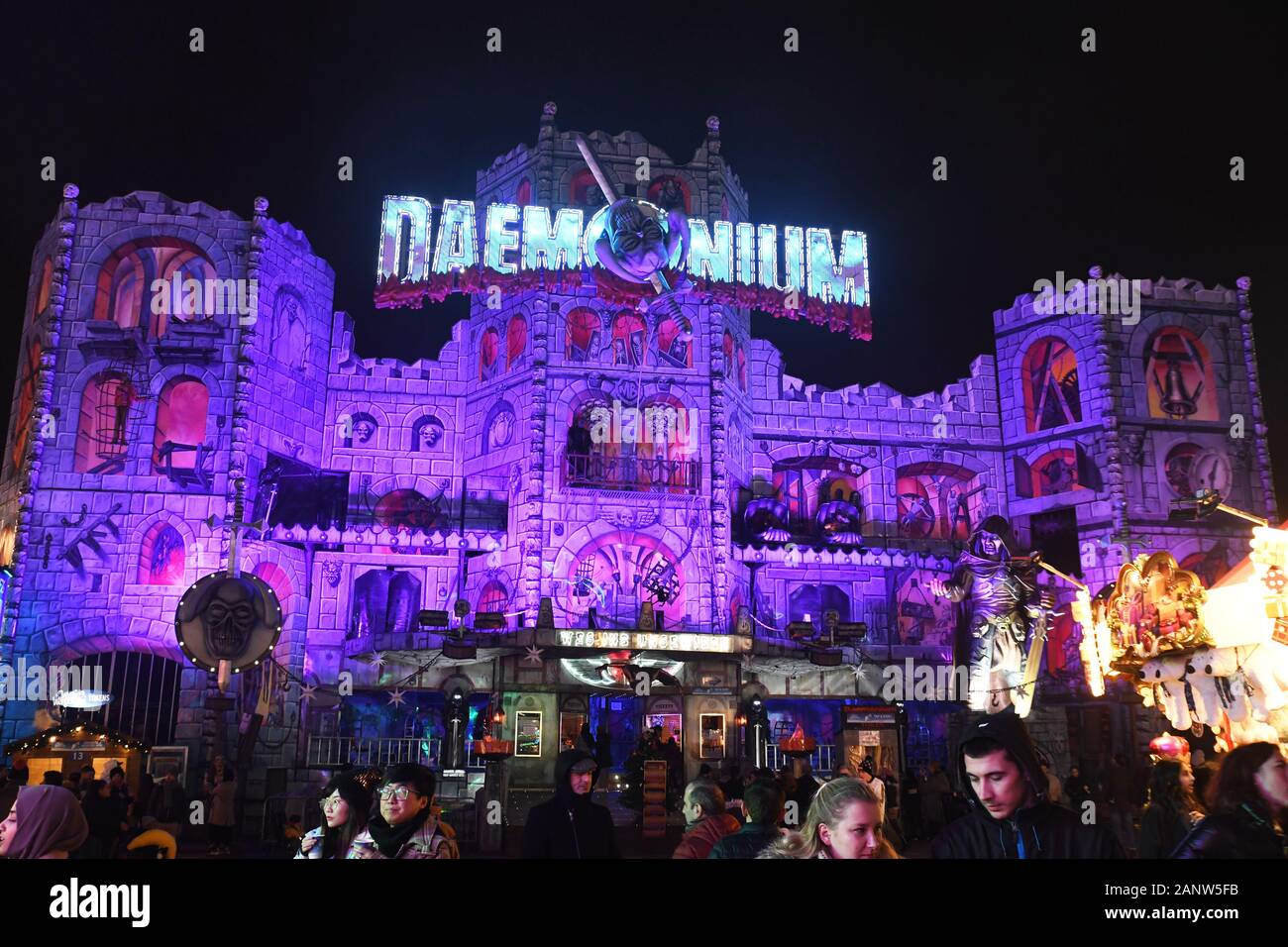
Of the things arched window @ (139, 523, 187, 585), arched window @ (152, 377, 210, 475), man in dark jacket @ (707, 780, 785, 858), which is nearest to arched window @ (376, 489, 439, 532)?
arched window @ (152, 377, 210, 475)

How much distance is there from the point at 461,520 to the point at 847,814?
25.7m

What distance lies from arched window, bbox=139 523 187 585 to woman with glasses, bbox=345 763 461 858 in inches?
932

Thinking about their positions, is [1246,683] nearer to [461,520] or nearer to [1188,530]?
[1188,530]

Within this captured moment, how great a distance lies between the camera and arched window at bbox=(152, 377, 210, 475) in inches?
1111

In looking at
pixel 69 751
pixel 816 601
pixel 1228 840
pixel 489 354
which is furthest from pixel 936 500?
pixel 1228 840

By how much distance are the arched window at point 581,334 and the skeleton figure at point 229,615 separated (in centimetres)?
1217

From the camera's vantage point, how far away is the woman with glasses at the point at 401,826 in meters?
6.06

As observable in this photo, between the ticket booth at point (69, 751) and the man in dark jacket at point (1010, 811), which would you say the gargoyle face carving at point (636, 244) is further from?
the man in dark jacket at point (1010, 811)

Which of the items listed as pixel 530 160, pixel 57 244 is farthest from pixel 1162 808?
pixel 57 244

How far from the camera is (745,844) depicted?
593 centimetres

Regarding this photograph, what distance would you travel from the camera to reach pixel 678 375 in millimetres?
29703

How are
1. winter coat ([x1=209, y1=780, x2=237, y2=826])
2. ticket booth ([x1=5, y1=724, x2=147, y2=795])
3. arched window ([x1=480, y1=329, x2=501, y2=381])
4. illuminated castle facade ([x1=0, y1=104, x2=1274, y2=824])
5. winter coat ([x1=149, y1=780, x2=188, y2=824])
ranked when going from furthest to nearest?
arched window ([x1=480, y1=329, x2=501, y2=381]), illuminated castle facade ([x1=0, y1=104, x2=1274, y2=824]), ticket booth ([x1=5, y1=724, x2=147, y2=795]), winter coat ([x1=149, y1=780, x2=188, y2=824]), winter coat ([x1=209, y1=780, x2=237, y2=826])

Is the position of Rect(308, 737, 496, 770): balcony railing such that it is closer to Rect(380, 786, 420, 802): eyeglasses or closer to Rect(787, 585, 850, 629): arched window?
Rect(787, 585, 850, 629): arched window
